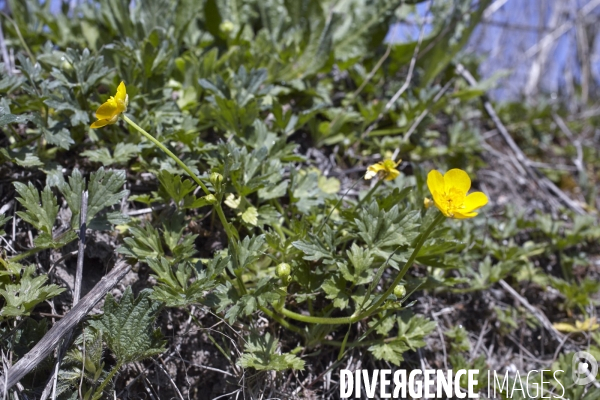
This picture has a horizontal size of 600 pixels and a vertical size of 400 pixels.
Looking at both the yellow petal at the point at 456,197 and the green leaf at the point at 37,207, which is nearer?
the yellow petal at the point at 456,197

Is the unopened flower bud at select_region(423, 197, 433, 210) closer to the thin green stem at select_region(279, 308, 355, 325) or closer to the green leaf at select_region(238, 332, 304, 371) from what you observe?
the thin green stem at select_region(279, 308, 355, 325)

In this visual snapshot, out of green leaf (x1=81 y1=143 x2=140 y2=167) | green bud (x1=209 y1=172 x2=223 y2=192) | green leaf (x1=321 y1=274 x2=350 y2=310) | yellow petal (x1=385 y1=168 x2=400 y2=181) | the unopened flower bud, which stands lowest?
green leaf (x1=321 y1=274 x2=350 y2=310)

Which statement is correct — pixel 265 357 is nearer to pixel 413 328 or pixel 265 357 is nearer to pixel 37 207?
pixel 413 328

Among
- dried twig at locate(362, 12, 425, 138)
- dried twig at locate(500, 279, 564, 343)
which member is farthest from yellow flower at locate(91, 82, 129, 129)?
dried twig at locate(500, 279, 564, 343)

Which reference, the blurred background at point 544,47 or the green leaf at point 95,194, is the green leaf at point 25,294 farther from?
the blurred background at point 544,47

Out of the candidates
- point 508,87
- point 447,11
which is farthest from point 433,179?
point 508,87

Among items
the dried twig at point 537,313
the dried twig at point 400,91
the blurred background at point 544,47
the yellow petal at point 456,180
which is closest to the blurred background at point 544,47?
the blurred background at point 544,47

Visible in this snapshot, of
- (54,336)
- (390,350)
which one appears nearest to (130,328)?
(54,336)
